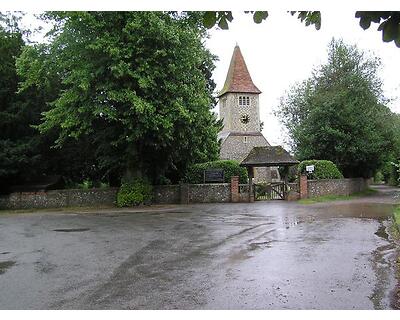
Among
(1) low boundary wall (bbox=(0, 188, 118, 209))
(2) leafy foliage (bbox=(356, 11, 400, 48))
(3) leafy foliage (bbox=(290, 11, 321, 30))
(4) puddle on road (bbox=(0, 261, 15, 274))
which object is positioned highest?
(3) leafy foliage (bbox=(290, 11, 321, 30))

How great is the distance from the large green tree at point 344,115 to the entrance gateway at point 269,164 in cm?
509

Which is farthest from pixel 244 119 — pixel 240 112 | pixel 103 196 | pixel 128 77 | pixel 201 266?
pixel 201 266

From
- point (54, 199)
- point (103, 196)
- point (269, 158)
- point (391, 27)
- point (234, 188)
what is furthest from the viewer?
point (269, 158)

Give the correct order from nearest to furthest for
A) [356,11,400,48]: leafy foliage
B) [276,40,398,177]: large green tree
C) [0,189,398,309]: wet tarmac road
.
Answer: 1. [356,11,400,48]: leafy foliage
2. [0,189,398,309]: wet tarmac road
3. [276,40,398,177]: large green tree

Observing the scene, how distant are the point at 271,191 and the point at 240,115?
2600 centimetres

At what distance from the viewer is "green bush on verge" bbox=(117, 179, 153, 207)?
886 inches

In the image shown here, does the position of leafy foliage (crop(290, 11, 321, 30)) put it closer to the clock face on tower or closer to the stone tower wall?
the stone tower wall

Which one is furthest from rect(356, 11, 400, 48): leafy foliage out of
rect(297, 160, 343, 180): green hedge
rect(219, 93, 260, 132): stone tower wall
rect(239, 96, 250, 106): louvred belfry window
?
rect(239, 96, 250, 106): louvred belfry window

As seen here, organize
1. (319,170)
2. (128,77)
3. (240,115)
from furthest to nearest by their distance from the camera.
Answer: (240,115), (319,170), (128,77)

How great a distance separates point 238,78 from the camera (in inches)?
2046

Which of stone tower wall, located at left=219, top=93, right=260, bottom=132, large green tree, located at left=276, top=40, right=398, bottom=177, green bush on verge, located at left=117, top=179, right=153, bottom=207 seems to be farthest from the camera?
stone tower wall, located at left=219, top=93, right=260, bottom=132

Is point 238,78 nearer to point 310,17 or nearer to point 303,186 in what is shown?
point 303,186

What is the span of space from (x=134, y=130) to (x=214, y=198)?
7381 millimetres

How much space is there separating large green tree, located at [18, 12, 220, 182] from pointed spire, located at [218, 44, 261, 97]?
28.9 meters
